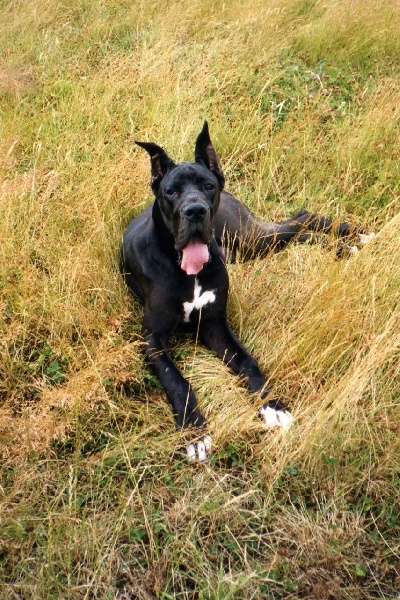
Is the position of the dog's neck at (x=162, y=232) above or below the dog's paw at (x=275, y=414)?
above

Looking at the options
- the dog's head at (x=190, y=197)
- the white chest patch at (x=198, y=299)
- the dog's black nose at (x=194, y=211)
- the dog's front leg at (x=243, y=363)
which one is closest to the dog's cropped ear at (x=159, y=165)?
the dog's head at (x=190, y=197)

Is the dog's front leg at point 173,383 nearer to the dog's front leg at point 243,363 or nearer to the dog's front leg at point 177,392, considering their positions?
the dog's front leg at point 177,392

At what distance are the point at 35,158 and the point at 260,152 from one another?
177 cm

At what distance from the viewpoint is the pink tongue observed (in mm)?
3359

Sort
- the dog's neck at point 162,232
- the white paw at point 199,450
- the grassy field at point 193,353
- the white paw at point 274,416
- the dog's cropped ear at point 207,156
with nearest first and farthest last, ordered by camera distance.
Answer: the grassy field at point 193,353 → the white paw at point 199,450 → the white paw at point 274,416 → the dog's neck at point 162,232 → the dog's cropped ear at point 207,156

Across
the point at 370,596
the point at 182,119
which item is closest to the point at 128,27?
the point at 182,119

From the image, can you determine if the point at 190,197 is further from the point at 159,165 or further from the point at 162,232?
the point at 159,165

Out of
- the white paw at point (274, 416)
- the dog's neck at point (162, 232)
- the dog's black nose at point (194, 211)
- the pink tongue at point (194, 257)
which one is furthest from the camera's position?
the dog's neck at point (162, 232)

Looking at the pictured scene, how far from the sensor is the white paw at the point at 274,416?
302 centimetres

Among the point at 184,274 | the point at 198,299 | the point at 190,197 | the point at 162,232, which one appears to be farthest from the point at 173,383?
the point at 190,197

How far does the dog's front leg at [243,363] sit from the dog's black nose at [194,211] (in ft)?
2.13

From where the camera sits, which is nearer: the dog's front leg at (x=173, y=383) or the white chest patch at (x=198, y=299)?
the dog's front leg at (x=173, y=383)

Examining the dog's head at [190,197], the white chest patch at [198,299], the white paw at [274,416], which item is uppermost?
the dog's head at [190,197]

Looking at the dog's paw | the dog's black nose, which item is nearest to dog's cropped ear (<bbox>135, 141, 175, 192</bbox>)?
Answer: the dog's black nose
